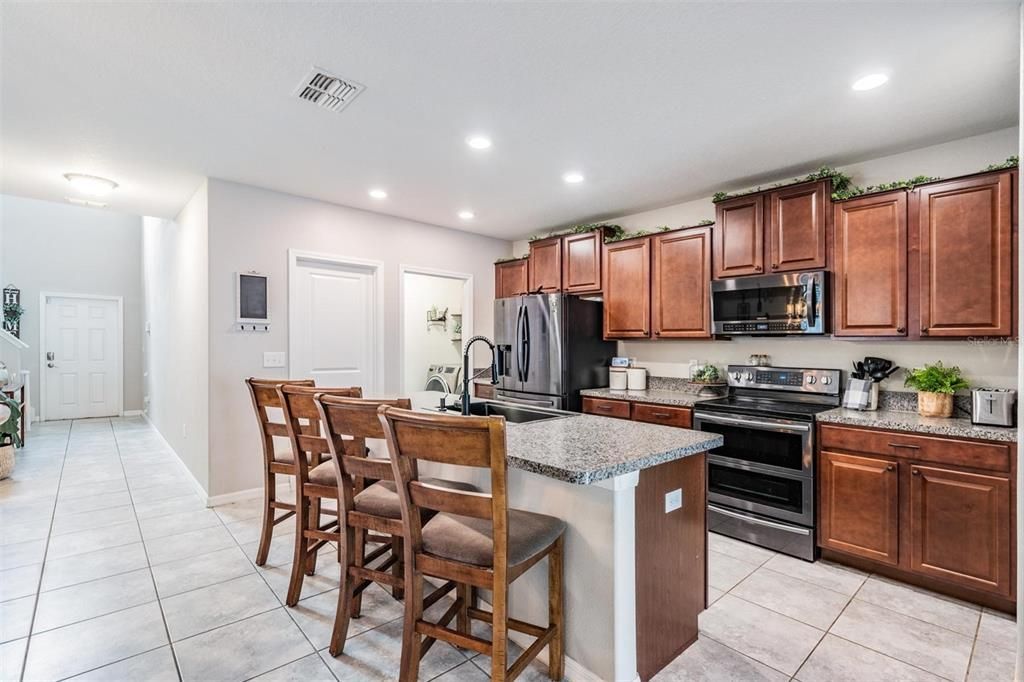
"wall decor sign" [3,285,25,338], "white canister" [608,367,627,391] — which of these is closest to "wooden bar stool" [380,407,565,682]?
"white canister" [608,367,627,391]

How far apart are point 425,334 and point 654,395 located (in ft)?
12.8

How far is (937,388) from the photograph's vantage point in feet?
9.00

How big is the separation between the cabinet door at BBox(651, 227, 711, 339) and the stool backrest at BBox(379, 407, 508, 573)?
298cm

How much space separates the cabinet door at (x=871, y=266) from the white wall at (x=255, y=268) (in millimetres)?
3697

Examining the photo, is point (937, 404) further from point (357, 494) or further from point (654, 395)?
point (357, 494)

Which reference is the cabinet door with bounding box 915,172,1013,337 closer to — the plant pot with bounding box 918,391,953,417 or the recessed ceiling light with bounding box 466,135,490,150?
the plant pot with bounding box 918,391,953,417

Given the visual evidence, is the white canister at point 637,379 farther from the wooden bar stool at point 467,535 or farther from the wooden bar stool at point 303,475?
the wooden bar stool at point 467,535

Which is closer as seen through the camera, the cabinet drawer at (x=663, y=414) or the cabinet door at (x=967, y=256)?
the cabinet door at (x=967, y=256)

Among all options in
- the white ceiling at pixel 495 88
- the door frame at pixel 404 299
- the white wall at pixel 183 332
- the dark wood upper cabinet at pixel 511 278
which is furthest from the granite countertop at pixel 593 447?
the dark wood upper cabinet at pixel 511 278

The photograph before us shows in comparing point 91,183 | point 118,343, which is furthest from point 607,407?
point 118,343

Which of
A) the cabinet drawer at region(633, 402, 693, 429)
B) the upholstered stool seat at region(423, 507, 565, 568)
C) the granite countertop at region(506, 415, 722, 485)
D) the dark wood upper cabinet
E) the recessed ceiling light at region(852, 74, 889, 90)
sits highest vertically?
the recessed ceiling light at region(852, 74, 889, 90)

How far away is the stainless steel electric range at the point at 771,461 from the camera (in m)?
2.88

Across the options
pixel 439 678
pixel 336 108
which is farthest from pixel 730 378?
pixel 336 108

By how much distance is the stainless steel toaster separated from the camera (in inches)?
96.3
